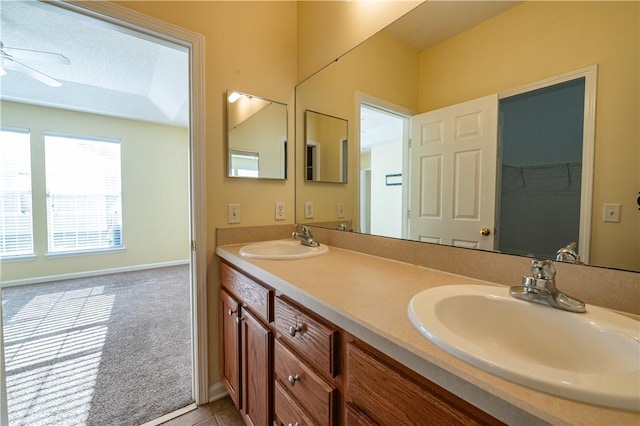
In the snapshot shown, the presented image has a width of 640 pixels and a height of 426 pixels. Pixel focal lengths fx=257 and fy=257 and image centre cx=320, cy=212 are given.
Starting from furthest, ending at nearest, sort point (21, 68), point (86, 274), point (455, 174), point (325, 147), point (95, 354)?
1. point (86, 274)
2. point (21, 68)
3. point (95, 354)
4. point (325, 147)
5. point (455, 174)

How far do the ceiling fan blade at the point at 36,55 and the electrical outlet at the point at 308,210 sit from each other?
2403mm

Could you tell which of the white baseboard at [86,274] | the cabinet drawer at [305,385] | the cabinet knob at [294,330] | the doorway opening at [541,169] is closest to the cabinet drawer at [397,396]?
the cabinet drawer at [305,385]

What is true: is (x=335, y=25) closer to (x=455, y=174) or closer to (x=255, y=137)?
(x=255, y=137)

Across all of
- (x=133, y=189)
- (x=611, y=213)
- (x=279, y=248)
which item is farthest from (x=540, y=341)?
(x=133, y=189)

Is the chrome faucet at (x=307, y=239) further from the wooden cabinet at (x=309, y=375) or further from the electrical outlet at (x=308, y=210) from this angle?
the wooden cabinet at (x=309, y=375)

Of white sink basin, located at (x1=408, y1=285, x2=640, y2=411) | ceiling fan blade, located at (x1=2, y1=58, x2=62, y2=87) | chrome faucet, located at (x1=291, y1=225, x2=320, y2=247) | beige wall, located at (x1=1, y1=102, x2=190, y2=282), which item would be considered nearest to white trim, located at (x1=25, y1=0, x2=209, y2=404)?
chrome faucet, located at (x1=291, y1=225, x2=320, y2=247)

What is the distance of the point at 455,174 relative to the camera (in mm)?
1002

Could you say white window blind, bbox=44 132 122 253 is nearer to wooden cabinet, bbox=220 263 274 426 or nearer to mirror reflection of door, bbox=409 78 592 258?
wooden cabinet, bbox=220 263 274 426

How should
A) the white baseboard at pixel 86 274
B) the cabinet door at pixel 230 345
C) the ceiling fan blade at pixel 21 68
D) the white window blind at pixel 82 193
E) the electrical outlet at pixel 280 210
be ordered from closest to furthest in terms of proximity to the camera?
the cabinet door at pixel 230 345, the electrical outlet at pixel 280 210, the ceiling fan blade at pixel 21 68, the white baseboard at pixel 86 274, the white window blind at pixel 82 193

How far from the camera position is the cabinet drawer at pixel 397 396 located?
440 millimetres

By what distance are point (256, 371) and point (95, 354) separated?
5.61ft

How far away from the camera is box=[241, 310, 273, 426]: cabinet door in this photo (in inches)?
40.3

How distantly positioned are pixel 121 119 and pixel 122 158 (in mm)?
616

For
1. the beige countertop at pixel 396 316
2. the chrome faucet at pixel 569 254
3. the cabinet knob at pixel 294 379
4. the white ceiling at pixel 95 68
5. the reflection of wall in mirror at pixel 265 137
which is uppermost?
→ the white ceiling at pixel 95 68
